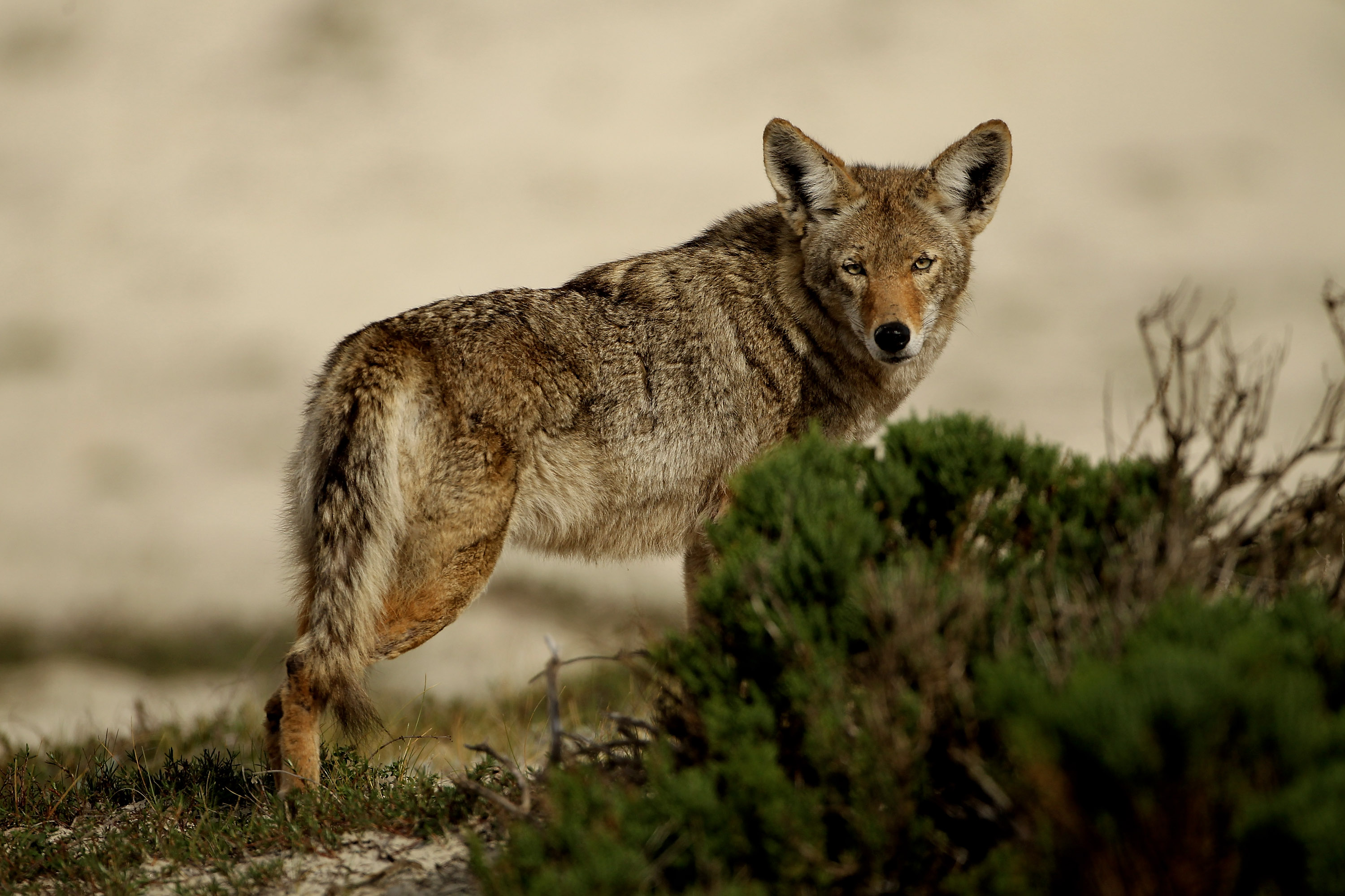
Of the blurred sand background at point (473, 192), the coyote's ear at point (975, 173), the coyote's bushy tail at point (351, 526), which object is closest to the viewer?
the coyote's bushy tail at point (351, 526)

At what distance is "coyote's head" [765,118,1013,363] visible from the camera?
4.86 meters

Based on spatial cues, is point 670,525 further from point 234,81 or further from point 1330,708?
point 234,81

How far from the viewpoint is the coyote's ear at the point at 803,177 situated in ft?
16.7

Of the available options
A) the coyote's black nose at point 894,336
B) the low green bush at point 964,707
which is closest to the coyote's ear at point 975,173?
the coyote's black nose at point 894,336

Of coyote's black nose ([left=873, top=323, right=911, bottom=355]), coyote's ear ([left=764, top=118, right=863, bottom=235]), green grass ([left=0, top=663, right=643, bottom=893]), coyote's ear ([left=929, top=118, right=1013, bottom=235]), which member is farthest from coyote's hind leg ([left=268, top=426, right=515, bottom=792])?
coyote's ear ([left=929, top=118, right=1013, bottom=235])

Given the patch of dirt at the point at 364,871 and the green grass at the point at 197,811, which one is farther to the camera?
the green grass at the point at 197,811

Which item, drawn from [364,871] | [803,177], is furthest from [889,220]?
[364,871]

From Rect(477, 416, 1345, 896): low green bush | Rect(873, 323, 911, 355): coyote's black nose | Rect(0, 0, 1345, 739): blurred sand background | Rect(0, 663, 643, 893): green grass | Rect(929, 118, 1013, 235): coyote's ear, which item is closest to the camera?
Rect(477, 416, 1345, 896): low green bush

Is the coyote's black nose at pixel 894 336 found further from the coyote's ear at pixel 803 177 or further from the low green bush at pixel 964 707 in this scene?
the low green bush at pixel 964 707

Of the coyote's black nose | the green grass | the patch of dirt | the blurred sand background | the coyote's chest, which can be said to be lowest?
the patch of dirt

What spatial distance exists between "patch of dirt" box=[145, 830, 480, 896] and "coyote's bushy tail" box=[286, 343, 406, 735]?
24.8 inches

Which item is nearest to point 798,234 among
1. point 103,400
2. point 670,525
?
point 670,525

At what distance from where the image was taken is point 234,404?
1452cm

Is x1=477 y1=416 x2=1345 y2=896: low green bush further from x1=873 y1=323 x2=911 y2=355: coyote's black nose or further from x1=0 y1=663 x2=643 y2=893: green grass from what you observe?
x1=873 y1=323 x2=911 y2=355: coyote's black nose
